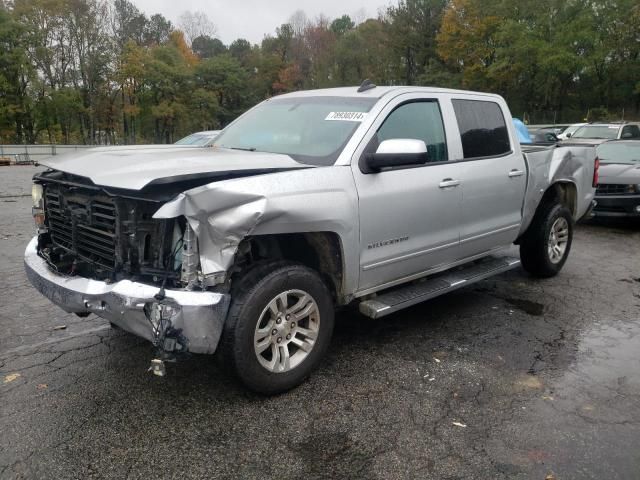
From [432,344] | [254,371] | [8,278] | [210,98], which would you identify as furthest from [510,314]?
[210,98]

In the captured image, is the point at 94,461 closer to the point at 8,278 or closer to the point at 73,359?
the point at 73,359

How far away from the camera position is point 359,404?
333 cm

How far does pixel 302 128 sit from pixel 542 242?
3.13 m

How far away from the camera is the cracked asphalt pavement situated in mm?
2748

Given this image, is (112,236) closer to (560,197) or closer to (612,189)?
(560,197)

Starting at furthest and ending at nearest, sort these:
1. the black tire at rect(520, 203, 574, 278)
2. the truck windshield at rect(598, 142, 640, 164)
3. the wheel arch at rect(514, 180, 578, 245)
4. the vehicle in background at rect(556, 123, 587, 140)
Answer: the vehicle in background at rect(556, 123, 587, 140), the truck windshield at rect(598, 142, 640, 164), the wheel arch at rect(514, 180, 578, 245), the black tire at rect(520, 203, 574, 278)

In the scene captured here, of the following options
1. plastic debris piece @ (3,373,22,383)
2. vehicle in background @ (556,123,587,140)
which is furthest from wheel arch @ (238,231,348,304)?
vehicle in background @ (556,123,587,140)

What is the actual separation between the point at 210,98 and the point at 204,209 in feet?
183

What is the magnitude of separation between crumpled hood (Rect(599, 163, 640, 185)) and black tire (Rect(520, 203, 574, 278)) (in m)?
3.86

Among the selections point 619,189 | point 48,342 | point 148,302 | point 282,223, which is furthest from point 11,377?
point 619,189

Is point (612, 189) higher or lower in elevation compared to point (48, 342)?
higher

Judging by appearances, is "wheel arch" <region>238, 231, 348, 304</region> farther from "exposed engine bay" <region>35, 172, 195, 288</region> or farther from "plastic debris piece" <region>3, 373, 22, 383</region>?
"plastic debris piece" <region>3, 373, 22, 383</region>

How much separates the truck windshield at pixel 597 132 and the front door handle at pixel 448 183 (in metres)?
13.4

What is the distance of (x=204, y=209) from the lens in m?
2.86
